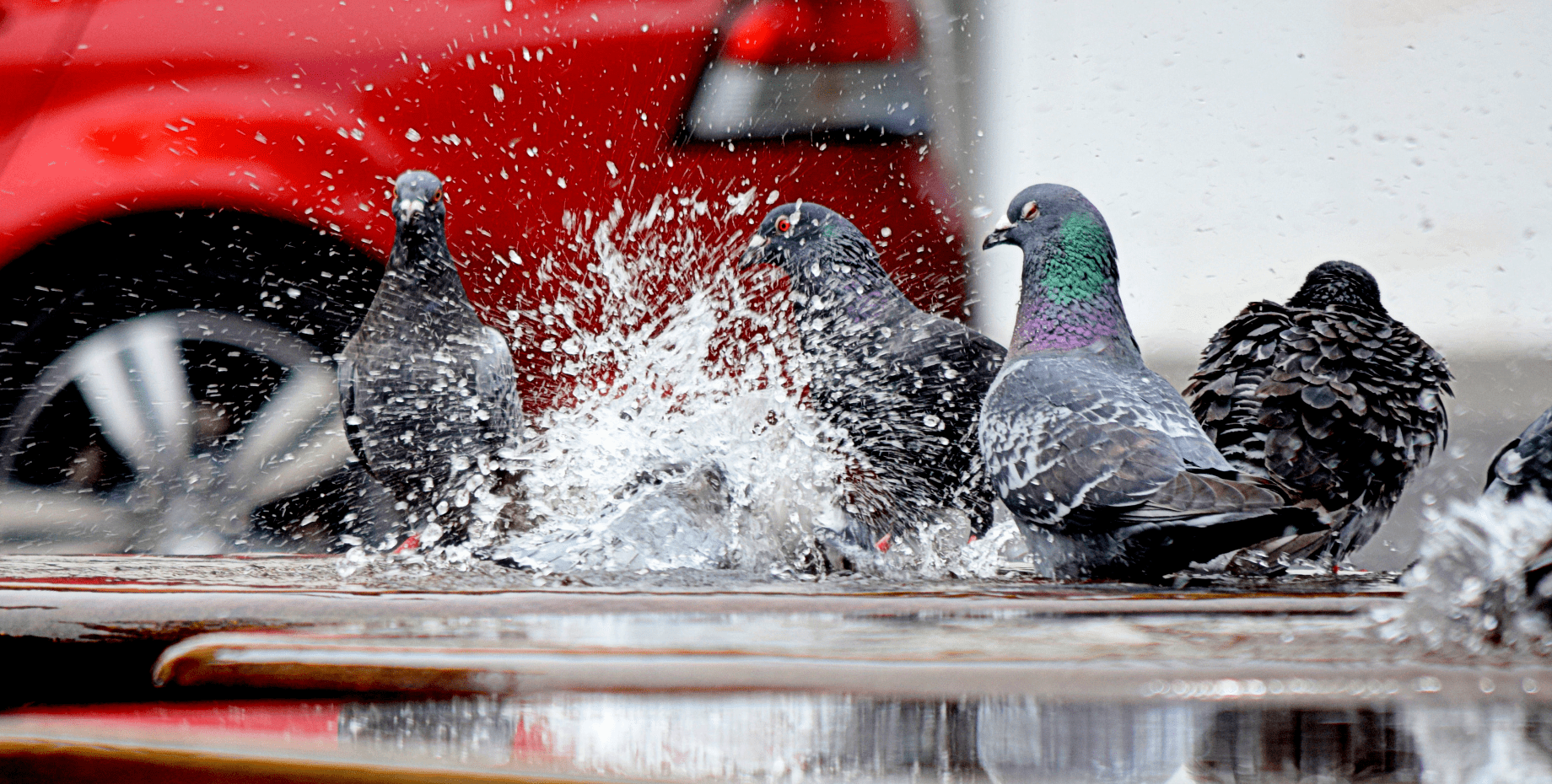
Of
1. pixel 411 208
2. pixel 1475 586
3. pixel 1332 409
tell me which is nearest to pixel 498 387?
pixel 411 208

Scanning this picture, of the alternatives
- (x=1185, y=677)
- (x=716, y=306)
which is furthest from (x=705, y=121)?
(x=1185, y=677)

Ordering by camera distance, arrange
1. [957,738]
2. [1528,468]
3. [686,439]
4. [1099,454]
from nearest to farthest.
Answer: [957,738] < [1528,468] < [1099,454] < [686,439]

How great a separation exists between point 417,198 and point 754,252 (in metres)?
0.73

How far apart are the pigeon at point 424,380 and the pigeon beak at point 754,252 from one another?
58cm

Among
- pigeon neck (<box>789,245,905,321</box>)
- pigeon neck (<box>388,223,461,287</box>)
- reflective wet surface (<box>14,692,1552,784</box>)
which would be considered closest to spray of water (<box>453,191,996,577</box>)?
pigeon neck (<box>789,245,905,321</box>)

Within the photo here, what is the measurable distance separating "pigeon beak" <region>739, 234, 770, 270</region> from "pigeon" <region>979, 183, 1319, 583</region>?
27.1 inches

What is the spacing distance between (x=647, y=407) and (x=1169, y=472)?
1036 mm

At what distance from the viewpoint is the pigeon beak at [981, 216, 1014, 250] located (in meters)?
2.03

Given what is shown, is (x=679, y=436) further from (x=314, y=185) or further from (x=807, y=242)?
(x=314, y=185)

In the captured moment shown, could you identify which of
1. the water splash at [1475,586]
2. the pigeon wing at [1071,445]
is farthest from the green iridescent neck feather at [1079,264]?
the water splash at [1475,586]

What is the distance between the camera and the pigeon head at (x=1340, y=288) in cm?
207

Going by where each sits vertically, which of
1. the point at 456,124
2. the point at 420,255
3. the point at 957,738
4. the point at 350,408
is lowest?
the point at 957,738

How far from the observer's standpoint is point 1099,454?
1.41 meters

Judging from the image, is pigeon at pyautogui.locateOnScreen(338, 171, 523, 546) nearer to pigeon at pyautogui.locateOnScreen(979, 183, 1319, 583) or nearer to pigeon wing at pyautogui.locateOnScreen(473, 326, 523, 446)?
pigeon wing at pyautogui.locateOnScreen(473, 326, 523, 446)
